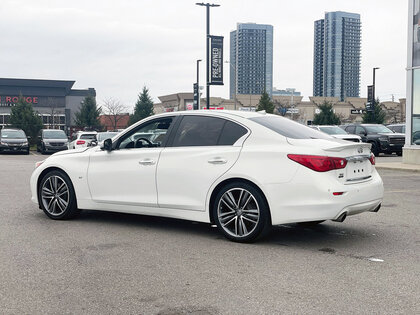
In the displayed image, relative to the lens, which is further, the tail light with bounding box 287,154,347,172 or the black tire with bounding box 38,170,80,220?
the black tire with bounding box 38,170,80,220

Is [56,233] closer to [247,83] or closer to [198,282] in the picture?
[198,282]

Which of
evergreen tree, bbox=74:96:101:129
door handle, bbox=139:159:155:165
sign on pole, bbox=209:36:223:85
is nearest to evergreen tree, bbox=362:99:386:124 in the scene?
sign on pole, bbox=209:36:223:85

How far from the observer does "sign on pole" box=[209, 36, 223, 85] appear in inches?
1241

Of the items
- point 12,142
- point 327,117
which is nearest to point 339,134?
point 12,142

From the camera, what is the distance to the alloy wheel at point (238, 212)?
6160mm

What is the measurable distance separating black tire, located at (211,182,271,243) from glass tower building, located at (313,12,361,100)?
128514 millimetres

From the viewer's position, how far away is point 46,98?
73938 millimetres

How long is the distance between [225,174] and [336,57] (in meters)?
134

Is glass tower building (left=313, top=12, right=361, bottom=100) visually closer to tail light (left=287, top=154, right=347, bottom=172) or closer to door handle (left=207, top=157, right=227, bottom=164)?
door handle (left=207, top=157, right=227, bottom=164)

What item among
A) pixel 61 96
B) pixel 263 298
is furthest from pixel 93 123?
pixel 263 298

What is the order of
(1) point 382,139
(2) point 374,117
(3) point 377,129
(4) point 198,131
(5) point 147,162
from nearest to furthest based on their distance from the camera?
(4) point 198,131
(5) point 147,162
(1) point 382,139
(3) point 377,129
(2) point 374,117

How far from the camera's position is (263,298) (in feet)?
14.0

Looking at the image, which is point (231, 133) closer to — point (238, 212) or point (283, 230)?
point (238, 212)

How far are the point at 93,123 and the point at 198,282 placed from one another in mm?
59576
